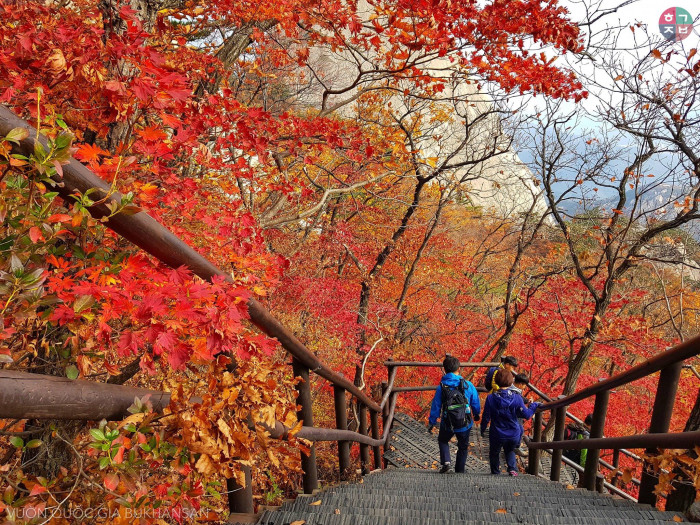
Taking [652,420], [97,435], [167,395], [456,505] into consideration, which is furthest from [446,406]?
[97,435]

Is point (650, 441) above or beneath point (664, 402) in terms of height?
beneath

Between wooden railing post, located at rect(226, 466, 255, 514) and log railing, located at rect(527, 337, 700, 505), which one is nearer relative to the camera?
wooden railing post, located at rect(226, 466, 255, 514)

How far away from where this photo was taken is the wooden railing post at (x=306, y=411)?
2.84m

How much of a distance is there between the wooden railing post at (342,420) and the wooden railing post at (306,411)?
0.60 meters

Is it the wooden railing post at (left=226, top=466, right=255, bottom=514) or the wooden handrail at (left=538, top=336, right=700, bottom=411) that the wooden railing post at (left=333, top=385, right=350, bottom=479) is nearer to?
the wooden railing post at (left=226, top=466, right=255, bottom=514)

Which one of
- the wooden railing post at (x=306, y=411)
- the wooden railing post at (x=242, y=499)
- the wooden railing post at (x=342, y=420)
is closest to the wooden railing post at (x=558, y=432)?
the wooden railing post at (x=342, y=420)

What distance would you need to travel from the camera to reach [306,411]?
290 cm

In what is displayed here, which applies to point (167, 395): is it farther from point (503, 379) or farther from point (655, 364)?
point (503, 379)

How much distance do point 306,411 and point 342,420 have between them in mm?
963

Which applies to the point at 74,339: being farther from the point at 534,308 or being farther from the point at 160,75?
the point at 534,308

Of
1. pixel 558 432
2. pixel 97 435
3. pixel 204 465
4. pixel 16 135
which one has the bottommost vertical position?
pixel 558 432

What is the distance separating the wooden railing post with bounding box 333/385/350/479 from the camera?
12.1 ft

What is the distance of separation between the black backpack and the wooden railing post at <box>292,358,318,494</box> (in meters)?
3.23

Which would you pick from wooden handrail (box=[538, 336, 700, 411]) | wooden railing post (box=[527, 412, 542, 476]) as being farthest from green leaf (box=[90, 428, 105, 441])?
wooden railing post (box=[527, 412, 542, 476])
